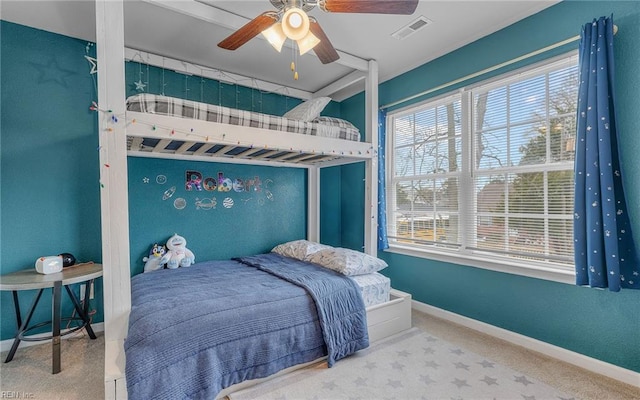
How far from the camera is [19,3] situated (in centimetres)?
228

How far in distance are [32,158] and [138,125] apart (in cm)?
152

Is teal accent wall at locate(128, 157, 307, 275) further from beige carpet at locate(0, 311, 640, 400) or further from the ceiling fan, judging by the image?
the ceiling fan

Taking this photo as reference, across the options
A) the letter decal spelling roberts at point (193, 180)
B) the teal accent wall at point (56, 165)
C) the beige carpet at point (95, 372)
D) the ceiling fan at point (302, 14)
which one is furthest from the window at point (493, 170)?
the teal accent wall at point (56, 165)

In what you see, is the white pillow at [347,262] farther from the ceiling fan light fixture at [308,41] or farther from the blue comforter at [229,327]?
the ceiling fan light fixture at [308,41]

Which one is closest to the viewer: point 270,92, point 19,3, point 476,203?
point 19,3

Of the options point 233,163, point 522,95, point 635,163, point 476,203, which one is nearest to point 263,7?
point 233,163

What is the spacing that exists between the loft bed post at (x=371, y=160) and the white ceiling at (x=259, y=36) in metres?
0.26

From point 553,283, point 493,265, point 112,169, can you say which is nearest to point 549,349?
point 553,283

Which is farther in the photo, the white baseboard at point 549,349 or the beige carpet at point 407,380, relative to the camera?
the white baseboard at point 549,349

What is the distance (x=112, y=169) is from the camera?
5.81ft

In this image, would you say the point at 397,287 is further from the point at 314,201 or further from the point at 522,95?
the point at 522,95

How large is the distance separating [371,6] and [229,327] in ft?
6.61

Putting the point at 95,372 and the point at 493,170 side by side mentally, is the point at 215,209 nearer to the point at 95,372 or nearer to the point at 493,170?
the point at 95,372

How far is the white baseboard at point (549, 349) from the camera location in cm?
199
